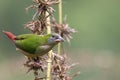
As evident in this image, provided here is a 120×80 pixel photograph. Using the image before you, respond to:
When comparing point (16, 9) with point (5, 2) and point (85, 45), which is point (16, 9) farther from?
point (85, 45)

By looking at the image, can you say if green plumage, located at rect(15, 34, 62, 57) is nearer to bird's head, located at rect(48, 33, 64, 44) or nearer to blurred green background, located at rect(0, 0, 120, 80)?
bird's head, located at rect(48, 33, 64, 44)

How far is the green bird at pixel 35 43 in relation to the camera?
207cm

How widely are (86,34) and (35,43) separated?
8158mm

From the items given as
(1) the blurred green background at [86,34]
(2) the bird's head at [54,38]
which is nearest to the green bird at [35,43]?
(2) the bird's head at [54,38]

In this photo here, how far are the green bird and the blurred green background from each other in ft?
18.8

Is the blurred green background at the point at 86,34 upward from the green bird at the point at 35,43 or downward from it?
upward

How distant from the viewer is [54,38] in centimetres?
207

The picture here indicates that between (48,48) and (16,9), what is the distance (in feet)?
28.4

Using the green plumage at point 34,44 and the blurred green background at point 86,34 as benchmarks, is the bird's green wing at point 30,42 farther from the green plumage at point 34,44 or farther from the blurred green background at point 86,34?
the blurred green background at point 86,34

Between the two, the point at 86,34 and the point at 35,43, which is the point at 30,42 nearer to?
the point at 35,43

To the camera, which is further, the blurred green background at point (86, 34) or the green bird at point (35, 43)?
the blurred green background at point (86, 34)

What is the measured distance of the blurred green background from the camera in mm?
8523

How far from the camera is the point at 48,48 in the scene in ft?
→ 6.82

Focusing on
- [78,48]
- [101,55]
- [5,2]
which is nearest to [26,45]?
[101,55]
